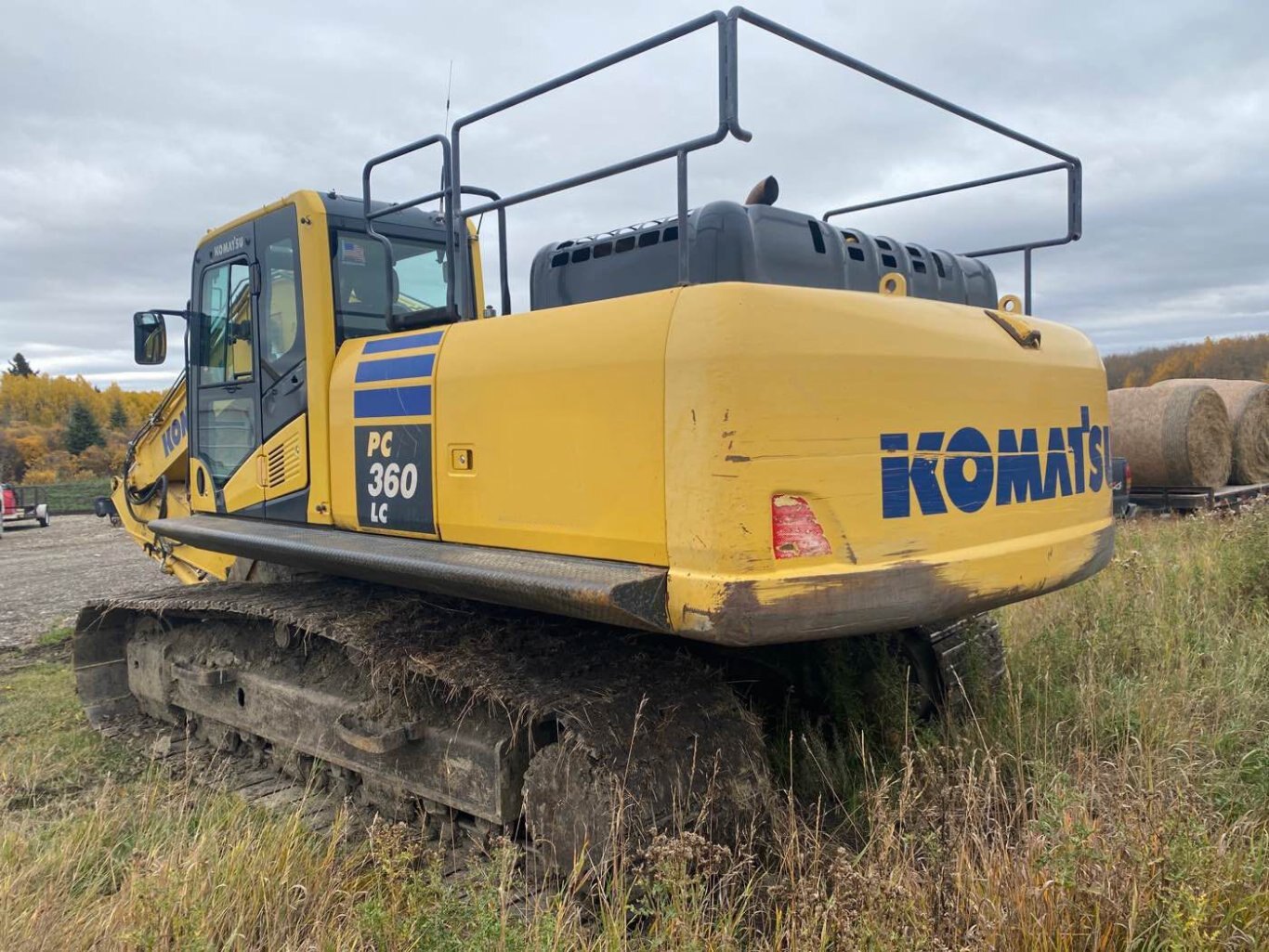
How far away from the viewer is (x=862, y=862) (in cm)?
290

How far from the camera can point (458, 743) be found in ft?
11.4

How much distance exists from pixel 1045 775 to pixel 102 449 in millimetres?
53495

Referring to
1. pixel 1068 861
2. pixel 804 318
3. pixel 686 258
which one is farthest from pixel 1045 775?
pixel 686 258

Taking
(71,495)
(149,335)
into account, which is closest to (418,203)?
(149,335)

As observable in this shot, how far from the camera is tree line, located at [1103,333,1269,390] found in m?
38.5

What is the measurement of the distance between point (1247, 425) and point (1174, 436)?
7.52 ft

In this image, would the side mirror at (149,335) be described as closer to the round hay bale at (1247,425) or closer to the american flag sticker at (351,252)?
the american flag sticker at (351,252)

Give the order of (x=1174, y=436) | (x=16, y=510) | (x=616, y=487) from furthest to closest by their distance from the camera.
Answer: (x=16, y=510) < (x=1174, y=436) < (x=616, y=487)

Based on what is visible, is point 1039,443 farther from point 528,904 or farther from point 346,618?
point 346,618

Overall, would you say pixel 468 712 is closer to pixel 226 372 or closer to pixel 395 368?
pixel 395 368

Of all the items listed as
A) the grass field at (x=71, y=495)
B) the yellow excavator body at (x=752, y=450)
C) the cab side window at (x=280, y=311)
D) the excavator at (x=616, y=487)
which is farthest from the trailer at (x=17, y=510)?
the yellow excavator body at (x=752, y=450)

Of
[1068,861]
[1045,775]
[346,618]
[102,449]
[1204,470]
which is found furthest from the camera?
[102,449]

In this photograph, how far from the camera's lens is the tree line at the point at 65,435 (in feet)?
146

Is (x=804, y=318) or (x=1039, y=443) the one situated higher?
(x=804, y=318)
